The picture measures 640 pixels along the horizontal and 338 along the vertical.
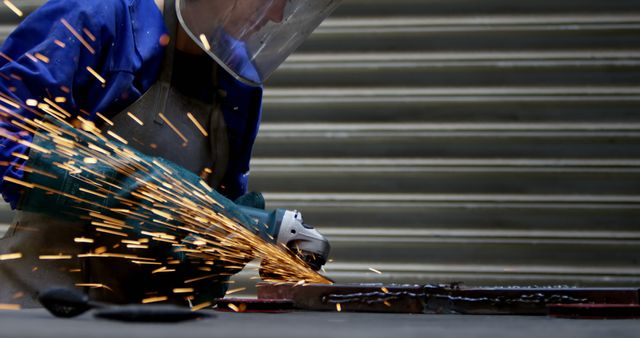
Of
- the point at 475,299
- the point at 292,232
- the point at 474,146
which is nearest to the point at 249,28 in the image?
the point at 292,232

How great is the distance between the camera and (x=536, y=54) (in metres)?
3.69

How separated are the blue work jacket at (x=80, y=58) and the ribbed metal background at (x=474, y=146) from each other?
1.56 metres

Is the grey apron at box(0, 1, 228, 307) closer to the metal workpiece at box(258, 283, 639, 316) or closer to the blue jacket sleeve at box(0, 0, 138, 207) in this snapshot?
the blue jacket sleeve at box(0, 0, 138, 207)

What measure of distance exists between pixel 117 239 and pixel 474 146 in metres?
1.92

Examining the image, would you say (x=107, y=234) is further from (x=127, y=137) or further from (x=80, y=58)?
(x=80, y=58)

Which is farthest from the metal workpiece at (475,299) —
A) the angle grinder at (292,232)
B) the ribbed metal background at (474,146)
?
the ribbed metal background at (474,146)

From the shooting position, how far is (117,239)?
2.17 meters

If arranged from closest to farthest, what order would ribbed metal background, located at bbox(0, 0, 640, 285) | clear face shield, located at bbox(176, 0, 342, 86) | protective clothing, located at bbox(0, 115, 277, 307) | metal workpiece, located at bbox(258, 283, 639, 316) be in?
metal workpiece, located at bbox(258, 283, 639, 316), protective clothing, located at bbox(0, 115, 277, 307), clear face shield, located at bbox(176, 0, 342, 86), ribbed metal background, located at bbox(0, 0, 640, 285)

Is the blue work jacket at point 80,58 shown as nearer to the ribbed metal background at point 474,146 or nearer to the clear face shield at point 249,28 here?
the clear face shield at point 249,28

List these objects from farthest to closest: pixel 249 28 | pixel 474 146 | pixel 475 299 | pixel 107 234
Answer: pixel 474 146 → pixel 249 28 → pixel 107 234 → pixel 475 299

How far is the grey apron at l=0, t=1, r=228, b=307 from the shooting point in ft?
7.14

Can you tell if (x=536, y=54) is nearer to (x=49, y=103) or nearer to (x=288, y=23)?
(x=288, y=23)

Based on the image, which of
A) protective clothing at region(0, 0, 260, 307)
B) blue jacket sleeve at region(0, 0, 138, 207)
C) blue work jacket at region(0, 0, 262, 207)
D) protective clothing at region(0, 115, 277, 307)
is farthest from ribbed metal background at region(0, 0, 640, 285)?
blue jacket sleeve at region(0, 0, 138, 207)

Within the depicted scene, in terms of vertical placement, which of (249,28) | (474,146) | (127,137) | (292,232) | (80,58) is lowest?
(292,232)
